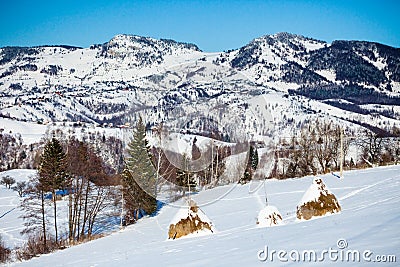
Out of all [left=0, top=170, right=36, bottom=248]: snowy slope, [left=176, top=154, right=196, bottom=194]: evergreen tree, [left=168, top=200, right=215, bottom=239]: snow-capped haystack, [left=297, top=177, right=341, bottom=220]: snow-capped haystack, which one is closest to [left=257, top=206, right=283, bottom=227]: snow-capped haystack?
[left=297, top=177, right=341, bottom=220]: snow-capped haystack

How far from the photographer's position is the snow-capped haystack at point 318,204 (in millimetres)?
12578

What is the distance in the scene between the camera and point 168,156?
19.0ft

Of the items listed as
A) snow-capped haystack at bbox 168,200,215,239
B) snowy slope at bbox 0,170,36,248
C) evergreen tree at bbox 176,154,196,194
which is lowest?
snowy slope at bbox 0,170,36,248

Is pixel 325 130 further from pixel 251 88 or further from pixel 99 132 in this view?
pixel 99 132

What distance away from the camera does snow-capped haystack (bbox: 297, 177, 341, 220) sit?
12578mm

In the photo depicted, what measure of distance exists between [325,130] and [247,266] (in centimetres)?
4850

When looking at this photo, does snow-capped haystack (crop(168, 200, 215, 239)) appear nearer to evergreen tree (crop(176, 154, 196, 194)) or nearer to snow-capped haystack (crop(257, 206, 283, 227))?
snow-capped haystack (crop(257, 206, 283, 227))

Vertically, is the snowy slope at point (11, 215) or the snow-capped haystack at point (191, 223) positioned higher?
the snow-capped haystack at point (191, 223)

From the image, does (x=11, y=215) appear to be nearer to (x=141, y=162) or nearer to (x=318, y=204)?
(x=318, y=204)

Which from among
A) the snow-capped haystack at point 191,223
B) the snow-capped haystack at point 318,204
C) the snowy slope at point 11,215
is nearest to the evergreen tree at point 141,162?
the snow-capped haystack at point 191,223

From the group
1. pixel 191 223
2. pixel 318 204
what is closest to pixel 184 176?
pixel 191 223

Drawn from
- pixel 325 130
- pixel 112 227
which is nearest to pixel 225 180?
pixel 112 227

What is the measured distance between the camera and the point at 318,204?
12.8m

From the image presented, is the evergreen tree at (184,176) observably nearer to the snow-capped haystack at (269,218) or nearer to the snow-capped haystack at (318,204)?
the snow-capped haystack at (269,218)
